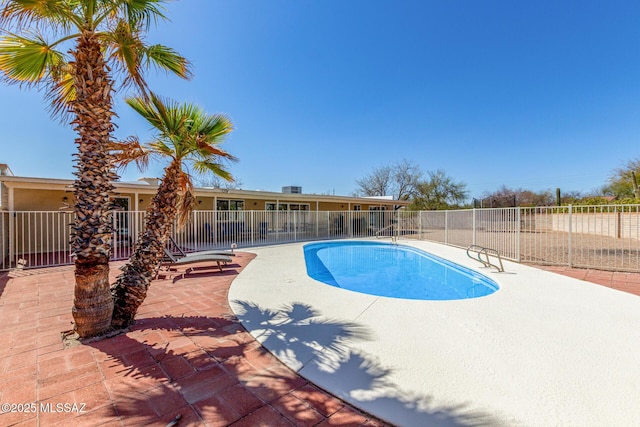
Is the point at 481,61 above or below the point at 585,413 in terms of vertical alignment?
above

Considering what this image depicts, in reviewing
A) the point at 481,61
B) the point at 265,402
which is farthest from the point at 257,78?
the point at 265,402

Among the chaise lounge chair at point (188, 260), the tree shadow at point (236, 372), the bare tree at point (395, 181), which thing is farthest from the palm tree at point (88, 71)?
the bare tree at point (395, 181)

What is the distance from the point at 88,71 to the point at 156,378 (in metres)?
3.58

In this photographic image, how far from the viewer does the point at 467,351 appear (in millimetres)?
3203

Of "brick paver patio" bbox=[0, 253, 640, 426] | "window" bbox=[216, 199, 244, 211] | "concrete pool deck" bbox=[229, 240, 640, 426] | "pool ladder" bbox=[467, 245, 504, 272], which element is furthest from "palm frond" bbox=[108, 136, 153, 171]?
"window" bbox=[216, 199, 244, 211]

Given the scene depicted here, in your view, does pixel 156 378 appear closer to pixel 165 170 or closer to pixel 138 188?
pixel 165 170

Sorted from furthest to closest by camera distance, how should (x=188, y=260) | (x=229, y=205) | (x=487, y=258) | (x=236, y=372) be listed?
(x=229, y=205) → (x=487, y=258) → (x=188, y=260) → (x=236, y=372)

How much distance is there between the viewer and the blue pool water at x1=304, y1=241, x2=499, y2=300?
23.4 feet

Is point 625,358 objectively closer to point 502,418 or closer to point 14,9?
point 502,418

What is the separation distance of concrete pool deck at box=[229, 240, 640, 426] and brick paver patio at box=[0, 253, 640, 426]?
279 mm

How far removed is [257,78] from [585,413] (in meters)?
14.2

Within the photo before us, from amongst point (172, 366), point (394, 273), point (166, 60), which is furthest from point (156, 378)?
point (394, 273)

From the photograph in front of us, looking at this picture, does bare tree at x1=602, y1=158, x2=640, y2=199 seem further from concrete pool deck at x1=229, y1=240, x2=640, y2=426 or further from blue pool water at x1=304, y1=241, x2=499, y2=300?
concrete pool deck at x1=229, y1=240, x2=640, y2=426

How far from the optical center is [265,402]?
2.33 m
